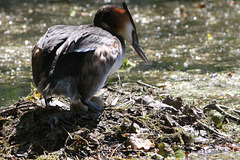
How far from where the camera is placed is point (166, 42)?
8.29 m

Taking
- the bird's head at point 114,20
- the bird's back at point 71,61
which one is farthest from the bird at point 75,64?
the bird's head at point 114,20

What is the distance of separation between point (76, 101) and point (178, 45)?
418 cm

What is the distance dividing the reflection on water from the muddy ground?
33.4 inches

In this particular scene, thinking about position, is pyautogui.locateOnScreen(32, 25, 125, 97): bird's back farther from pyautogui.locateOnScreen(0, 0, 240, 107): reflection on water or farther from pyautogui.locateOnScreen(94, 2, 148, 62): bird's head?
pyautogui.locateOnScreen(0, 0, 240, 107): reflection on water

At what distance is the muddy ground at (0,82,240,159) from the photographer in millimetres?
3863

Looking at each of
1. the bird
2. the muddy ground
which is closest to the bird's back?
the bird

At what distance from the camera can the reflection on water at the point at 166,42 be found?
5867 millimetres

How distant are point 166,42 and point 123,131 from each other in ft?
14.7

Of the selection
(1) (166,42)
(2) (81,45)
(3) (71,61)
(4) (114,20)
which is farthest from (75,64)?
(1) (166,42)

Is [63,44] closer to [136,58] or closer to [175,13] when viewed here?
[136,58]

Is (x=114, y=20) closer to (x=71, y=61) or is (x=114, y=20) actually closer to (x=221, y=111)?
(x=71, y=61)

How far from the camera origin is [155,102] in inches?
181

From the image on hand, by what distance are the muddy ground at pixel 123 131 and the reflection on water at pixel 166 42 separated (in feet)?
2.79

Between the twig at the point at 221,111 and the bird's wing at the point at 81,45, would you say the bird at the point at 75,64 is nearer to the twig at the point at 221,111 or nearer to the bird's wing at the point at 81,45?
the bird's wing at the point at 81,45
